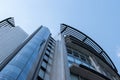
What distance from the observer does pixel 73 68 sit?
47.4 ft

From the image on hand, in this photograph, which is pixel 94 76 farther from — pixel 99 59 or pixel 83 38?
pixel 83 38

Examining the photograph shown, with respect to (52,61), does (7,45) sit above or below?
above

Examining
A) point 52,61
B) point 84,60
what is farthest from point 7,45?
point 84,60

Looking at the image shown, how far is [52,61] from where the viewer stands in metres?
13.1

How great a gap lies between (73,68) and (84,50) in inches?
382

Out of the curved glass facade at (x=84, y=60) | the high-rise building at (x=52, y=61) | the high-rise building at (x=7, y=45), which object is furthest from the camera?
the curved glass facade at (x=84, y=60)

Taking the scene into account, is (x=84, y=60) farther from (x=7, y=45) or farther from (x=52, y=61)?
(x=7, y=45)

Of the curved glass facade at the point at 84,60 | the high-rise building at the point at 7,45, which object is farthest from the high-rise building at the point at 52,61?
the high-rise building at the point at 7,45

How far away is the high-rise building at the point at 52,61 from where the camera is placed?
7.09 m

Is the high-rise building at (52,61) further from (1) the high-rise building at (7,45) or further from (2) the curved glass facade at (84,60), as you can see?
(1) the high-rise building at (7,45)

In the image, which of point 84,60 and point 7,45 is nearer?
point 7,45

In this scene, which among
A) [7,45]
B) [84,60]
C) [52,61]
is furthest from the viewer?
[84,60]

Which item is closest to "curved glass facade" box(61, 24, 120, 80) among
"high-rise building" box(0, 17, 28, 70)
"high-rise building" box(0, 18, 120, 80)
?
"high-rise building" box(0, 18, 120, 80)

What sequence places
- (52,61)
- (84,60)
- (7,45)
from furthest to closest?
(84,60), (7,45), (52,61)
